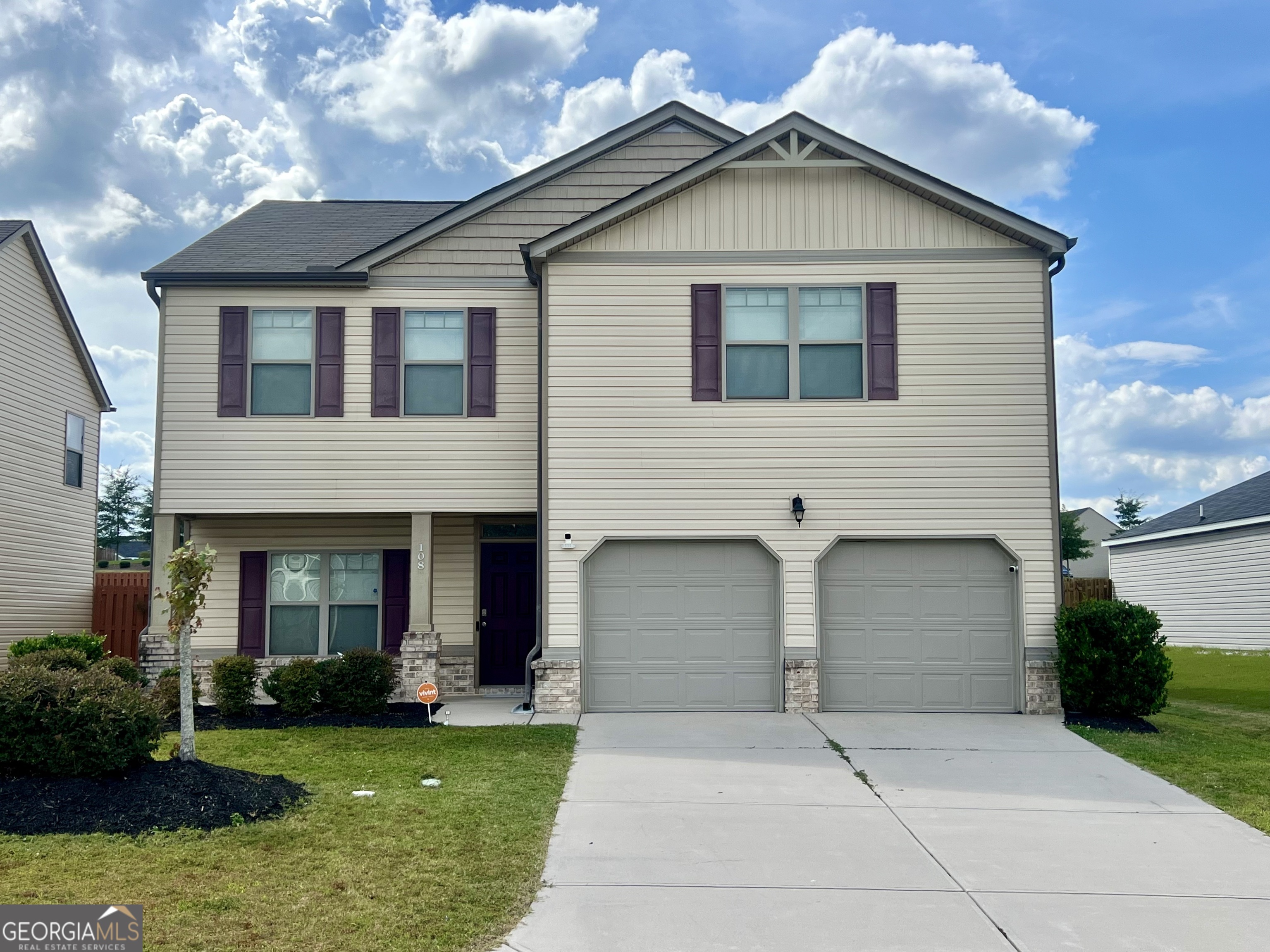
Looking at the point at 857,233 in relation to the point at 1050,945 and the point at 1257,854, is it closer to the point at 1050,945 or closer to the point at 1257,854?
the point at 1257,854

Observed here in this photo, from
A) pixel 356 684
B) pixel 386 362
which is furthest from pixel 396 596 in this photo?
pixel 386 362

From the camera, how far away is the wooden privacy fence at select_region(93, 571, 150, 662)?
715 inches

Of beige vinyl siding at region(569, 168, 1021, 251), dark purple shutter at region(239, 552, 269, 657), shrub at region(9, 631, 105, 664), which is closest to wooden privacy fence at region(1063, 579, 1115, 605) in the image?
beige vinyl siding at region(569, 168, 1021, 251)

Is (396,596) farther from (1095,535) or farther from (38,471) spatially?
(1095,535)

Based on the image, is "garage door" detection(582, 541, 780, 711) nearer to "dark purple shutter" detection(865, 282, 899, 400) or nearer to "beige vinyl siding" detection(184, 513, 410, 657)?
"dark purple shutter" detection(865, 282, 899, 400)

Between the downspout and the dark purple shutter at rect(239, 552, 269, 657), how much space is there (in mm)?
3827

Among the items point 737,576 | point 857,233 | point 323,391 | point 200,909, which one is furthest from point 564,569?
point 200,909

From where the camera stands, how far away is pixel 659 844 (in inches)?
273

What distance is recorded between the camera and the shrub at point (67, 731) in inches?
289

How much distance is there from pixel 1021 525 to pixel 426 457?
7.47m

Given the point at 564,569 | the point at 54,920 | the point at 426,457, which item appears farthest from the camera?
the point at 426,457

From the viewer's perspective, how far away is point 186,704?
26.7ft

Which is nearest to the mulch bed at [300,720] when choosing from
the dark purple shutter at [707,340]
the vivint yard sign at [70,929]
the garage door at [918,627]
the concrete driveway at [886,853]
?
the concrete driveway at [886,853]

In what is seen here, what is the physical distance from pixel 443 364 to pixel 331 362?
145 centimetres
